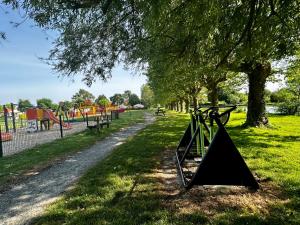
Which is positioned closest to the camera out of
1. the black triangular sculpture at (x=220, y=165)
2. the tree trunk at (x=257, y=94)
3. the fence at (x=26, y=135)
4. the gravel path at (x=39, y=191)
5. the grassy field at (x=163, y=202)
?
the grassy field at (x=163, y=202)

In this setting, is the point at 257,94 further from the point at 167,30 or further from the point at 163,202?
the point at 163,202

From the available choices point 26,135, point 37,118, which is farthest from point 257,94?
point 37,118

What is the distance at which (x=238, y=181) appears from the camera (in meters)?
4.87

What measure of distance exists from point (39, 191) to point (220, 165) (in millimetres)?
3599

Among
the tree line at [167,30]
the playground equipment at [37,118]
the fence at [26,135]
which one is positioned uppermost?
the tree line at [167,30]

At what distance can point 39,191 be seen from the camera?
19.0 ft

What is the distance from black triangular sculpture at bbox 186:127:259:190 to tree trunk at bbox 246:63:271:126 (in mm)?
11712

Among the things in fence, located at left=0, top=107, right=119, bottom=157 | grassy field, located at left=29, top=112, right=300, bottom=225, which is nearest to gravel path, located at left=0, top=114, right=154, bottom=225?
grassy field, located at left=29, top=112, right=300, bottom=225

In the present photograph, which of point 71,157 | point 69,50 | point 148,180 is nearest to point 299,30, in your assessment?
point 148,180

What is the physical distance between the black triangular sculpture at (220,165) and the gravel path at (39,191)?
2.67 meters

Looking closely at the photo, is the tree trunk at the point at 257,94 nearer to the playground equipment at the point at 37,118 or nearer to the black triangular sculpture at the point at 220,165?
the black triangular sculpture at the point at 220,165

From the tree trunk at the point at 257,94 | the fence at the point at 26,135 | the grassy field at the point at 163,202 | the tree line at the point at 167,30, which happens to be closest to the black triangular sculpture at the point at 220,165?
the grassy field at the point at 163,202

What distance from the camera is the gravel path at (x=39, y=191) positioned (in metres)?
4.60

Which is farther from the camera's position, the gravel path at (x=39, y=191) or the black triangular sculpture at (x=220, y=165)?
the black triangular sculpture at (x=220, y=165)
